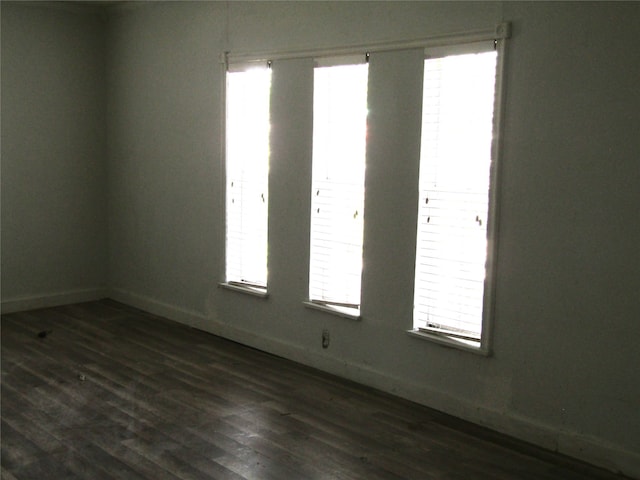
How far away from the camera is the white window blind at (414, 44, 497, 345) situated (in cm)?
405

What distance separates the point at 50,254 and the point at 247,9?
3.03m

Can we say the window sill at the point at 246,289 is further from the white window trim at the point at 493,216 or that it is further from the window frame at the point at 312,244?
the white window trim at the point at 493,216

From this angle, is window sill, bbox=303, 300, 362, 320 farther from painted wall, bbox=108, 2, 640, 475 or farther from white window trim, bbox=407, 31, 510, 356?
white window trim, bbox=407, 31, 510, 356

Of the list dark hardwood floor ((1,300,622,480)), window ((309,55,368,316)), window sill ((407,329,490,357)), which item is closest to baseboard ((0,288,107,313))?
dark hardwood floor ((1,300,622,480))

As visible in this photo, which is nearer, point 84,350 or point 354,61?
point 354,61

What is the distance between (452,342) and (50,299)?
4.17m

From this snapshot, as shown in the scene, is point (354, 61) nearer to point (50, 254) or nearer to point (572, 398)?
point (572, 398)

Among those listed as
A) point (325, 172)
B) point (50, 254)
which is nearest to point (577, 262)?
point (325, 172)

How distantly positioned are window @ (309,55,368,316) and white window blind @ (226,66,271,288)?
21.0 inches

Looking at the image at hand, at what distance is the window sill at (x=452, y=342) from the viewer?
4123 mm

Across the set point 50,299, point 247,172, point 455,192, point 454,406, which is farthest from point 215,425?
point 50,299

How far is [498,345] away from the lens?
13.3ft

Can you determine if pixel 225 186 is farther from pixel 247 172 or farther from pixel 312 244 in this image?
pixel 312 244

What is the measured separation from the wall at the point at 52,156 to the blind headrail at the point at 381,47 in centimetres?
192
